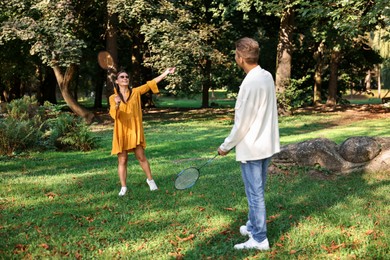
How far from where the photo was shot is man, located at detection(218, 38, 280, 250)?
4.40 m

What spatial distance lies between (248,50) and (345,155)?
5.13m

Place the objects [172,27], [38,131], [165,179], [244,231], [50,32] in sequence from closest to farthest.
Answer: [244,231] < [165,179] < [38,131] < [50,32] < [172,27]

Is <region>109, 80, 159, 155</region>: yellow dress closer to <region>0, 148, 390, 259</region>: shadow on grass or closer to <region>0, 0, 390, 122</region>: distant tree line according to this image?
<region>0, 148, 390, 259</region>: shadow on grass

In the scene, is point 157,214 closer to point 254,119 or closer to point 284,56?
point 254,119

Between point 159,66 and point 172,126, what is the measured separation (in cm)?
309

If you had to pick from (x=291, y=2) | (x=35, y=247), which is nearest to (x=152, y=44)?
(x=291, y=2)

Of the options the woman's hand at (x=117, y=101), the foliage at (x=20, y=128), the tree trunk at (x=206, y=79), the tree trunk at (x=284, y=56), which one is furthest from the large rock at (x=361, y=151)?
the tree trunk at (x=206, y=79)

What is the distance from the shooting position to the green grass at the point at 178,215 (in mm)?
4816

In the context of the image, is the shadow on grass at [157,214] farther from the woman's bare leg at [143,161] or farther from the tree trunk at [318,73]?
the tree trunk at [318,73]

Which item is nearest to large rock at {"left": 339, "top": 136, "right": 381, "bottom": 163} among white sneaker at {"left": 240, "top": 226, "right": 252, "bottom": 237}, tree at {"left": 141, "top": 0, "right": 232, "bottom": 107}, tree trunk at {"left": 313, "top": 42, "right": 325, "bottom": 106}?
white sneaker at {"left": 240, "top": 226, "right": 252, "bottom": 237}

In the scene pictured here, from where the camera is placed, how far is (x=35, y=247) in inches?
196

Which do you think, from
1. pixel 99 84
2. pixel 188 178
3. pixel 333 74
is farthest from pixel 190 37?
pixel 99 84

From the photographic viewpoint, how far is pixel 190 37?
2212 cm

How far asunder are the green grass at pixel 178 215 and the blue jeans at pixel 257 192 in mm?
Result: 272
